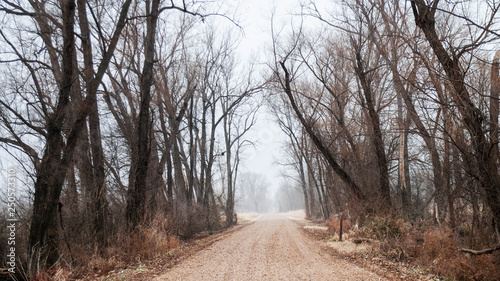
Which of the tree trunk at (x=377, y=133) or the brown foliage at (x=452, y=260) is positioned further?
the tree trunk at (x=377, y=133)

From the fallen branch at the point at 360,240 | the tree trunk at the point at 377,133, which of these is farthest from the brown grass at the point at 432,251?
the tree trunk at the point at 377,133

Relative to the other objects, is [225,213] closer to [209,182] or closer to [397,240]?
[209,182]

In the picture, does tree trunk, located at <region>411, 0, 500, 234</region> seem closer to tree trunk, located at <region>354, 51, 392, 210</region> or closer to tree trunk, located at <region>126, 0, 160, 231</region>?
tree trunk, located at <region>354, 51, 392, 210</region>

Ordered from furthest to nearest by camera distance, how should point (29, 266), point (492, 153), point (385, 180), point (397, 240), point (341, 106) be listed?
point (341, 106), point (385, 180), point (397, 240), point (29, 266), point (492, 153)

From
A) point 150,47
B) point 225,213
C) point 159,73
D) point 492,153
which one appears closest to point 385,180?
point 492,153

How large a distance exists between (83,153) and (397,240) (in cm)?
916

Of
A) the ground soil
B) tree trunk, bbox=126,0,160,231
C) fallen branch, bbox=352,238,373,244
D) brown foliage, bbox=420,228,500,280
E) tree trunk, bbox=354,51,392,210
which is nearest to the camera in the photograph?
brown foliage, bbox=420,228,500,280

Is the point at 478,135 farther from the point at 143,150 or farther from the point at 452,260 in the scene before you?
the point at 143,150

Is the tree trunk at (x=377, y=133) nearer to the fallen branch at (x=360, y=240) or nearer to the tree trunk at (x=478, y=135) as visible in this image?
the fallen branch at (x=360, y=240)

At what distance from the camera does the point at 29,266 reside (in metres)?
6.17

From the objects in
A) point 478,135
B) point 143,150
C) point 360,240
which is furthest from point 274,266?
point 143,150

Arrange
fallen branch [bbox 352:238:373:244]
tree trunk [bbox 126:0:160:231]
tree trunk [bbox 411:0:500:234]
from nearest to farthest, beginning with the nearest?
tree trunk [bbox 411:0:500:234] → fallen branch [bbox 352:238:373:244] → tree trunk [bbox 126:0:160:231]

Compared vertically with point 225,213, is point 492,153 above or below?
above

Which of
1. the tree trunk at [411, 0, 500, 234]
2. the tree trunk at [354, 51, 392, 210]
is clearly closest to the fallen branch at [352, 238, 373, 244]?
the tree trunk at [354, 51, 392, 210]
